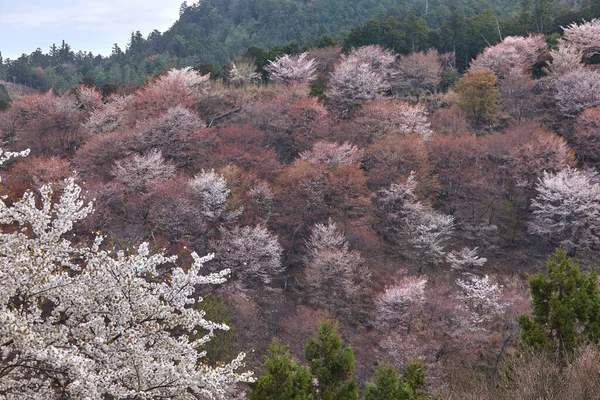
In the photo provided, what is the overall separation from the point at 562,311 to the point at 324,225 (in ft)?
54.2

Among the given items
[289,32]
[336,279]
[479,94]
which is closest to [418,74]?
[479,94]

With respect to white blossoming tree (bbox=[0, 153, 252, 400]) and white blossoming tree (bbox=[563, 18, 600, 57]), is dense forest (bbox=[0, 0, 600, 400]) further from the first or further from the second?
white blossoming tree (bbox=[563, 18, 600, 57])

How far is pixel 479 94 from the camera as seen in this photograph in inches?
1369

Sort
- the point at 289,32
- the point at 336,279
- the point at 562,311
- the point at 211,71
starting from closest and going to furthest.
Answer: the point at 562,311, the point at 336,279, the point at 211,71, the point at 289,32

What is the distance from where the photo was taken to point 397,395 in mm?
9359

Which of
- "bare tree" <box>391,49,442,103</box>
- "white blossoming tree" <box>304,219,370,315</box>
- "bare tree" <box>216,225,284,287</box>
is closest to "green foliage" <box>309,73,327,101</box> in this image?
"bare tree" <box>391,49,442,103</box>

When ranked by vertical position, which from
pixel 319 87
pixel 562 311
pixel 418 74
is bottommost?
pixel 562 311

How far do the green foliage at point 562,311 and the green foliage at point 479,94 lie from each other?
27524 millimetres

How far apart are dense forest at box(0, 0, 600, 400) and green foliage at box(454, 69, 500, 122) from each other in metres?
0.19

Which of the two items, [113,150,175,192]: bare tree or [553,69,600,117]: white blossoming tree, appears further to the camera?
[553,69,600,117]: white blossoming tree

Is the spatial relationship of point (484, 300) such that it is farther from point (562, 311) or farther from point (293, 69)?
point (293, 69)

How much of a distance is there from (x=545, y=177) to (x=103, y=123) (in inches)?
1146

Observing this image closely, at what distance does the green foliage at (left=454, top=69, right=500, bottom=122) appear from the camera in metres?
34.4

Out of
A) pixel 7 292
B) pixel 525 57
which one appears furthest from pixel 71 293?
pixel 525 57
